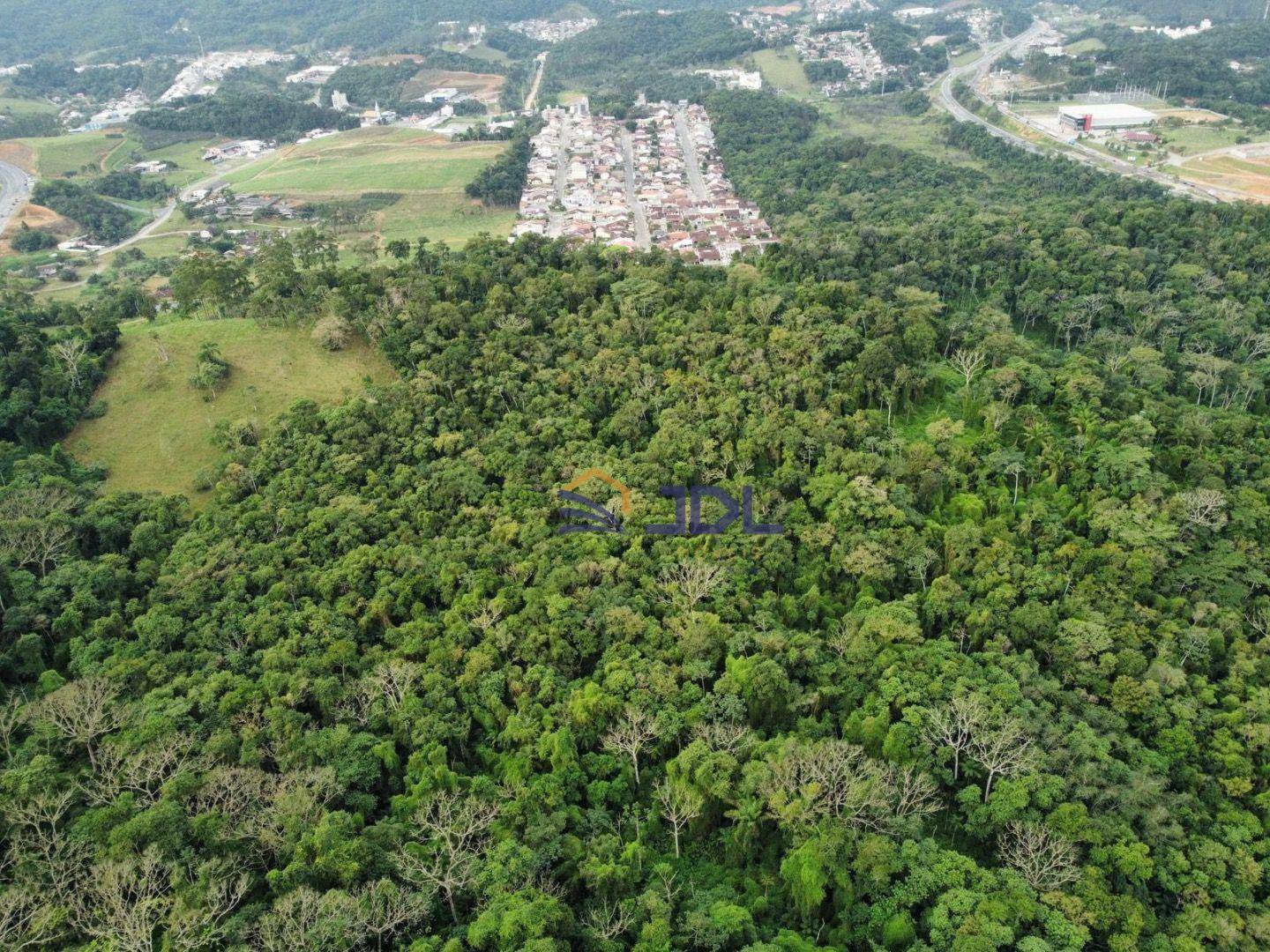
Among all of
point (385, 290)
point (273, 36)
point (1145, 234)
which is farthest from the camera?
point (273, 36)

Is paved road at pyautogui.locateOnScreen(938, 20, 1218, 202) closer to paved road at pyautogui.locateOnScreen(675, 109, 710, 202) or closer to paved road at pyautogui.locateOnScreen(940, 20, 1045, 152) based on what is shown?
paved road at pyautogui.locateOnScreen(940, 20, 1045, 152)

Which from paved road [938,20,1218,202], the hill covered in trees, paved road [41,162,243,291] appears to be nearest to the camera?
the hill covered in trees

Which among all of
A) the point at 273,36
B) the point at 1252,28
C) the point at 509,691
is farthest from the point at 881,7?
the point at 509,691

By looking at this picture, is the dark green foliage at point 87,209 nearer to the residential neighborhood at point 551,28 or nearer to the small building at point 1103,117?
the residential neighborhood at point 551,28

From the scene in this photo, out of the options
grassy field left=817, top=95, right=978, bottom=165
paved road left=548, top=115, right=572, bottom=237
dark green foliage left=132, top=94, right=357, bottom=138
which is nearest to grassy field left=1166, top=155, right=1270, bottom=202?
grassy field left=817, top=95, right=978, bottom=165

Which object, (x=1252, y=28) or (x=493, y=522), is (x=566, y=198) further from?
(x=1252, y=28)

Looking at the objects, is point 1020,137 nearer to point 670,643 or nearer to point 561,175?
point 561,175
